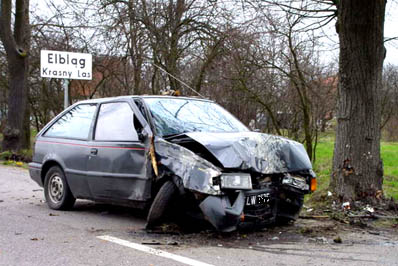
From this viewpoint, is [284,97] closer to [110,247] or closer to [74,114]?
[74,114]

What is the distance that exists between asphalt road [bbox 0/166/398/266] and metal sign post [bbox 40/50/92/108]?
574cm

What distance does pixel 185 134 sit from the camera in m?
5.64

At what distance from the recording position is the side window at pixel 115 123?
20.5ft

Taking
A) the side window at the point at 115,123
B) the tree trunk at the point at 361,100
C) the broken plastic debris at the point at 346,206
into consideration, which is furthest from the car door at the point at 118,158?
the tree trunk at the point at 361,100

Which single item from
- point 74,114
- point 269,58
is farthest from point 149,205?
point 269,58

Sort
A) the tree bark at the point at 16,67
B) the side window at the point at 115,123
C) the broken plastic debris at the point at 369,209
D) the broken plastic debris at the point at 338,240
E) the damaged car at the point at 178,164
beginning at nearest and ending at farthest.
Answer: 1. the damaged car at the point at 178,164
2. the broken plastic debris at the point at 338,240
3. the side window at the point at 115,123
4. the broken plastic debris at the point at 369,209
5. the tree bark at the point at 16,67

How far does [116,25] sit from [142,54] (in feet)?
4.03

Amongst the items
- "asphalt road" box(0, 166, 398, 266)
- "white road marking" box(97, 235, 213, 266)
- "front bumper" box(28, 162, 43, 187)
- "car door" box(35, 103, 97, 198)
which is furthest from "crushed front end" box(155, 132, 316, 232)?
"front bumper" box(28, 162, 43, 187)

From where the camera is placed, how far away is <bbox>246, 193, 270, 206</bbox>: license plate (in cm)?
523

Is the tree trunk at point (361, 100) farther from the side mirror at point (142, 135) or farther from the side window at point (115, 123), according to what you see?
the side window at point (115, 123)

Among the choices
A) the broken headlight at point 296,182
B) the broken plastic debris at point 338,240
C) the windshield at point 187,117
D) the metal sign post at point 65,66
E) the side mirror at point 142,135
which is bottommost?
the broken plastic debris at point 338,240

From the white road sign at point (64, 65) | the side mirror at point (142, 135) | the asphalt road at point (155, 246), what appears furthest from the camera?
the white road sign at point (64, 65)

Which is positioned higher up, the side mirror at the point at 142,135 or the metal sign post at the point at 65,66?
the metal sign post at the point at 65,66

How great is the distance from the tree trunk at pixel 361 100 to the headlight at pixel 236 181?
89.0 inches
